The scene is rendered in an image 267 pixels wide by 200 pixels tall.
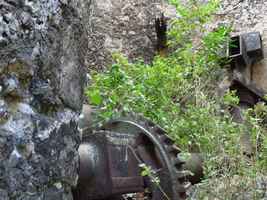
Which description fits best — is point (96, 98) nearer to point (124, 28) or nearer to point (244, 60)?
point (244, 60)

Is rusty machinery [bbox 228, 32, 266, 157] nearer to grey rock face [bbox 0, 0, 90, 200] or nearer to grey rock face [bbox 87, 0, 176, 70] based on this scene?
grey rock face [bbox 87, 0, 176, 70]

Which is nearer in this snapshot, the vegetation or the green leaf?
the vegetation

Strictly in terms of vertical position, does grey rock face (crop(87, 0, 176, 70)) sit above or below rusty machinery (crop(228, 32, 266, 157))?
above

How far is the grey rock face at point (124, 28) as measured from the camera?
6.58 meters

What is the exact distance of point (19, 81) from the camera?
59.2 inches

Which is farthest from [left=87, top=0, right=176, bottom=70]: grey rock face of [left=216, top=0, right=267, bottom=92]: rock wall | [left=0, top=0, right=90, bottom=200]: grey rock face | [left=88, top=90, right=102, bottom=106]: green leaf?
[left=0, top=0, right=90, bottom=200]: grey rock face

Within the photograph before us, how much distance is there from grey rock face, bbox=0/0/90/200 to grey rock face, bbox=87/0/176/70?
15.4ft

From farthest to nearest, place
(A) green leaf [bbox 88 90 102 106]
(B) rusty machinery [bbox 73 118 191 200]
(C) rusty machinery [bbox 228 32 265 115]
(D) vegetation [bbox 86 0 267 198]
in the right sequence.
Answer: (C) rusty machinery [bbox 228 32 265 115] < (A) green leaf [bbox 88 90 102 106] < (D) vegetation [bbox 86 0 267 198] < (B) rusty machinery [bbox 73 118 191 200]

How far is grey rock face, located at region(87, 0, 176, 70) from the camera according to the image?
658 centimetres

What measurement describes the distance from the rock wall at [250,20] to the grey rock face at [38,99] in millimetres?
4680

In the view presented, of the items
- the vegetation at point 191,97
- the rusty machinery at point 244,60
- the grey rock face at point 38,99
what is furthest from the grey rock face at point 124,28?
the grey rock face at point 38,99

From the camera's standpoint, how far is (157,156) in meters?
2.85

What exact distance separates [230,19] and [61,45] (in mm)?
5128

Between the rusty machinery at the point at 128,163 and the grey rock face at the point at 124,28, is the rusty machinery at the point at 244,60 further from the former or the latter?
the rusty machinery at the point at 128,163
